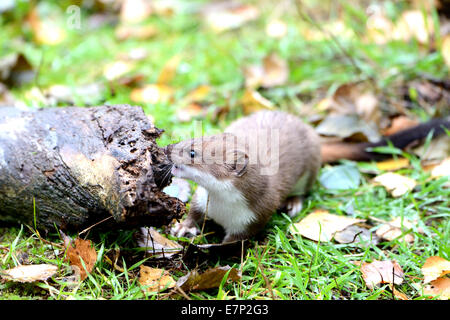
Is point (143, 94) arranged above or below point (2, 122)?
below

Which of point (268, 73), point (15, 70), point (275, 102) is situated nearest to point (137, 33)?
point (15, 70)

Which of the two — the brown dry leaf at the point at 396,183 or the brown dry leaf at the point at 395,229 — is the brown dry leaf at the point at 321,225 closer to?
the brown dry leaf at the point at 395,229

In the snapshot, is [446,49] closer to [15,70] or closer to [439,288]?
[439,288]

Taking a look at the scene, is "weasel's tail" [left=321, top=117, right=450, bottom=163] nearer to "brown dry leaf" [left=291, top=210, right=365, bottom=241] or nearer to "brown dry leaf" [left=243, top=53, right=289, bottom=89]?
"brown dry leaf" [left=291, top=210, right=365, bottom=241]

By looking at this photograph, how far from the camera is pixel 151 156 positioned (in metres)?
1.80

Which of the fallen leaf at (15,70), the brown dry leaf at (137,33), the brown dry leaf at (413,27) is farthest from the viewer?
the brown dry leaf at (137,33)

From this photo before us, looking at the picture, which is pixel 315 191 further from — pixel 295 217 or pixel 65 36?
pixel 65 36

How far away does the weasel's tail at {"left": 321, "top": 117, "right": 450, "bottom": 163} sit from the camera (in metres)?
2.86

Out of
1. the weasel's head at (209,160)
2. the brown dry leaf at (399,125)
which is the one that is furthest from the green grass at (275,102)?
the brown dry leaf at (399,125)

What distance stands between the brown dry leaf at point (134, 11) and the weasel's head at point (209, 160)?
10.3 ft

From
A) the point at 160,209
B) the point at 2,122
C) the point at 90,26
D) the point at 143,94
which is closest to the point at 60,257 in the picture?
the point at 160,209

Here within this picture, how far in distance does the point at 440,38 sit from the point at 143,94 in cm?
226

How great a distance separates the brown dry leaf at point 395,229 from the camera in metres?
2.26
